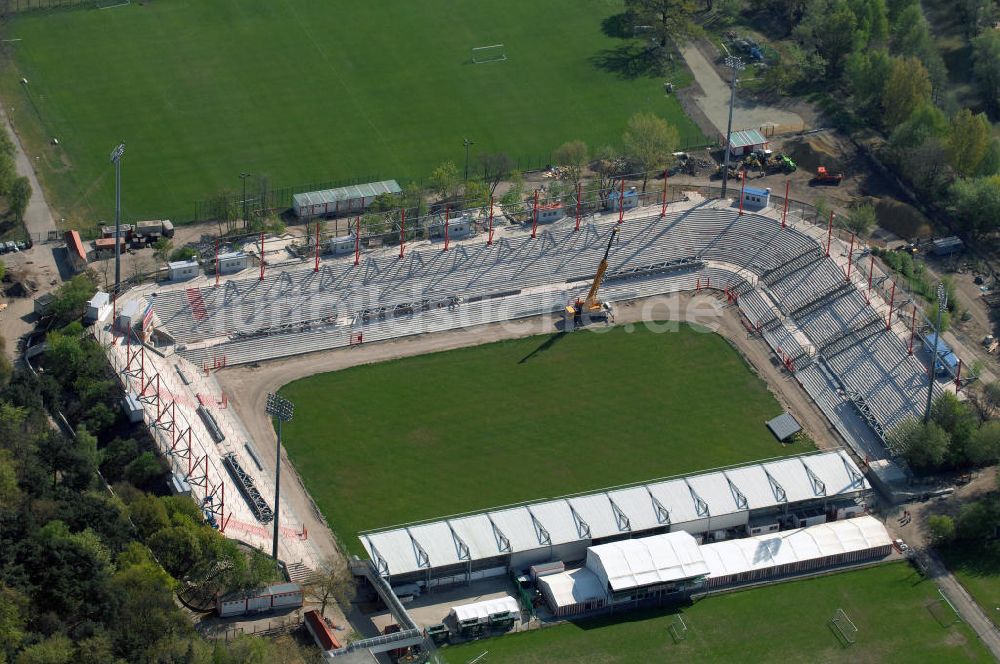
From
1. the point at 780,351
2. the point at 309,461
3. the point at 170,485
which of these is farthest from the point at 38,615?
the point at 780,351

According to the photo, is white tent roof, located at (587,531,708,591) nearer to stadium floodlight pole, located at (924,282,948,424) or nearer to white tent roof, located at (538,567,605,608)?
white tent roof, located at (538,567,605,608)

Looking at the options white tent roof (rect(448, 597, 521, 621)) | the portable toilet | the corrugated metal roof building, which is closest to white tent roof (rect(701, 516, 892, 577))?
the corrugated metal roof building

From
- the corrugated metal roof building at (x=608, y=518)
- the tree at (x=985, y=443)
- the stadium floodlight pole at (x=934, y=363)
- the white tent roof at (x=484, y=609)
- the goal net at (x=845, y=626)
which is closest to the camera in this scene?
the white tent roof at (x=484, y=609)

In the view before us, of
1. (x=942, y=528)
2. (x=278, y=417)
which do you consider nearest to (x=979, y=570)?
(x=942, y=528)

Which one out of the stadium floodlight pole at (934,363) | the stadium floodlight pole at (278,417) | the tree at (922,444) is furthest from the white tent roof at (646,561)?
the stadium floodlight pole at (934,363)

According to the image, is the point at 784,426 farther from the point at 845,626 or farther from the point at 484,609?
the point at 484,609

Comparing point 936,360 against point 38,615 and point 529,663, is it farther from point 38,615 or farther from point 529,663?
point 38,615

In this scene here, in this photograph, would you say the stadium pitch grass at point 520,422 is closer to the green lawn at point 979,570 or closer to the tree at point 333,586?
the tree at point 333,586
